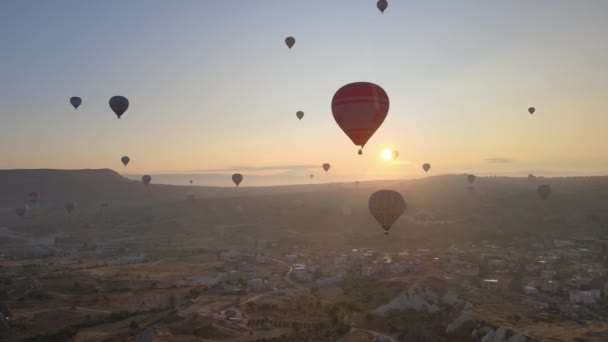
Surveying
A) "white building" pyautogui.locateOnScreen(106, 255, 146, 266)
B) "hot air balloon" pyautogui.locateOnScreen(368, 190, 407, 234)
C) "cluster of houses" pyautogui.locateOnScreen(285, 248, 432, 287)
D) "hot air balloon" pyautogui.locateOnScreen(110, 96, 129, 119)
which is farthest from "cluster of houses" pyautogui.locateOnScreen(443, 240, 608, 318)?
"white building" pyautogui.locateOnScreen(106, 255, 146, 266)

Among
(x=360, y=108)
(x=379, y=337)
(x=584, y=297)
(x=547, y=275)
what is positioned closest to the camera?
(x=379, y=337)

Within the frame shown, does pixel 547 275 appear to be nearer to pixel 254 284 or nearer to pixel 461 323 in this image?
pixel 461 323

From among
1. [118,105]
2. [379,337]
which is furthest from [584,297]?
[118,105]

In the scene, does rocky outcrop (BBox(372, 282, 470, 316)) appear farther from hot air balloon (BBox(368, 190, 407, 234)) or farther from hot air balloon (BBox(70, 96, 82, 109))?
hot air balloon (BBox(70, 96, 82, 109))

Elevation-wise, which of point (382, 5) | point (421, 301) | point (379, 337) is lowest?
point (379, 337)

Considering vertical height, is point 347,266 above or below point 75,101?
below

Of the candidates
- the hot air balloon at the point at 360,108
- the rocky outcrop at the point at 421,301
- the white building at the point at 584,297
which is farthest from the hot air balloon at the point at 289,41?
the white building at the point at 584,297
